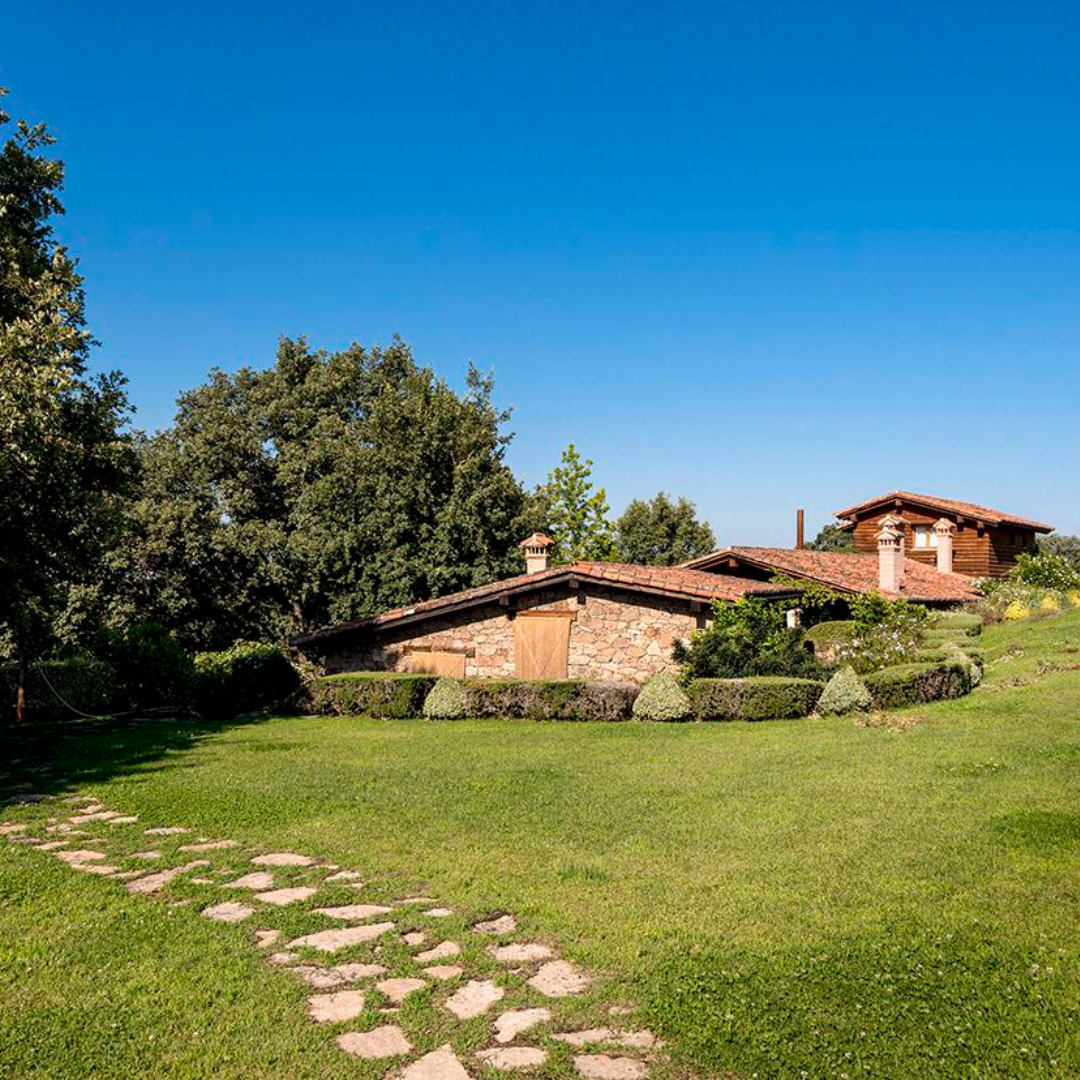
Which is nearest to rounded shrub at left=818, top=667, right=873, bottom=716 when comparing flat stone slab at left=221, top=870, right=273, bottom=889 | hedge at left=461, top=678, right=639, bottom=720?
hedge at left=461, top=678, right=639, bottom=720

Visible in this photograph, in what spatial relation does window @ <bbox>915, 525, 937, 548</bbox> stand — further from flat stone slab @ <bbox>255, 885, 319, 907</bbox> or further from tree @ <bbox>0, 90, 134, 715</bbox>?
flat stone slab @ <bbox>255, 885, 319, 907</bbox>

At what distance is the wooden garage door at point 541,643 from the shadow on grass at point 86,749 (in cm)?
654

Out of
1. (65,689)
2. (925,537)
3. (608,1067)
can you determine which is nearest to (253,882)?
(608,1067)

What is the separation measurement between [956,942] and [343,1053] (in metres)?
3.85

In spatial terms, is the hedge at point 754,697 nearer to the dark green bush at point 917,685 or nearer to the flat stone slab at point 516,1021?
the dark green bush at point 917,685

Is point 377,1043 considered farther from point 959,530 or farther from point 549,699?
point 959,530

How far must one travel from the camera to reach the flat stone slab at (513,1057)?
455 cm

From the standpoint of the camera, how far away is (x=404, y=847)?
870 cm

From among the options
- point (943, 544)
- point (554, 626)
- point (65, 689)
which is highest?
point (943, 544)

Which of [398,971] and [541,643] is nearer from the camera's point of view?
[398,971]

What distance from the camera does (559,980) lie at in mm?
5527

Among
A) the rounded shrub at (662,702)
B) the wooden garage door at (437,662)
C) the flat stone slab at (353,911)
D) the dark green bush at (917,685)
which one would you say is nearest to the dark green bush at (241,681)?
the wooden garage door at (437,662)

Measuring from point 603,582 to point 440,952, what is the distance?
55.2 ft

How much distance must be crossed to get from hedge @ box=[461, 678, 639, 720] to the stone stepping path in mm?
11392
